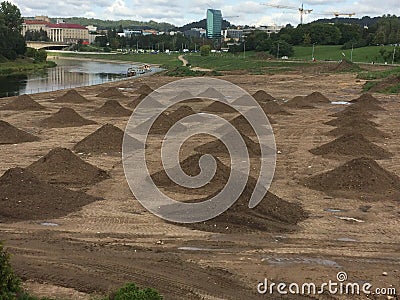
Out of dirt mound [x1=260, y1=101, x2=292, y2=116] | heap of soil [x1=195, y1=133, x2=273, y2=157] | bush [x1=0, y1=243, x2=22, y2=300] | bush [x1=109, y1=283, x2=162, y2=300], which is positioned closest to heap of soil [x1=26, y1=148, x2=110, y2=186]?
heap of soil [x1=195, y1=133, x2=273, y2=157]

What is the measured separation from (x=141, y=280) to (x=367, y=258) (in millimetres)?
5640

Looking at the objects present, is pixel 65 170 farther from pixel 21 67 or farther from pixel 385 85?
pixel 21 67

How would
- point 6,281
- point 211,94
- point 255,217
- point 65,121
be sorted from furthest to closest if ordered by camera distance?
1. point 211,94
2. point 65,121
3. point 255,217
4. point 6,281

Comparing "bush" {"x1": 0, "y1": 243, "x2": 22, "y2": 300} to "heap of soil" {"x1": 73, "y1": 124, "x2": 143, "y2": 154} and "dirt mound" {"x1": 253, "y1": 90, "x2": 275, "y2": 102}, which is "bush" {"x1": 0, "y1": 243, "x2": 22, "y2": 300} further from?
"dirt mound" {"x1": 253, "y1": 90, "x2": 275, "y2": 102}

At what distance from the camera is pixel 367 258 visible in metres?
12.6

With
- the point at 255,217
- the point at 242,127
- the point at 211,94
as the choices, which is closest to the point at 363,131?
the point at 242,127

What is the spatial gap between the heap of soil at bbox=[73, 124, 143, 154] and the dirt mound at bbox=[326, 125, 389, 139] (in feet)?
39.2

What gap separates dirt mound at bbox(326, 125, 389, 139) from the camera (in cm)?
2950

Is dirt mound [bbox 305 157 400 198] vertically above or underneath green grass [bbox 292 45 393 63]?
underneath

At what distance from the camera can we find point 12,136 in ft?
88.7

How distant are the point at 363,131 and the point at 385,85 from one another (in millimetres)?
30697

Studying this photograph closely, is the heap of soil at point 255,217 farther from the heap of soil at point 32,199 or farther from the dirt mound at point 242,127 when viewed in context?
the dirt mound at point 242,127

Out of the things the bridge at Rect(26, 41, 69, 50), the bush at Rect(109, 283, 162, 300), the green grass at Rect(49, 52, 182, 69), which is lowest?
the bush at Rect(109, 283, 162, 300)

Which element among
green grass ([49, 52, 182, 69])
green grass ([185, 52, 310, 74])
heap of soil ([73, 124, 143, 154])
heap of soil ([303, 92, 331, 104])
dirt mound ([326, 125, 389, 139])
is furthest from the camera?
green grass ([49, 52, 182, 69])
